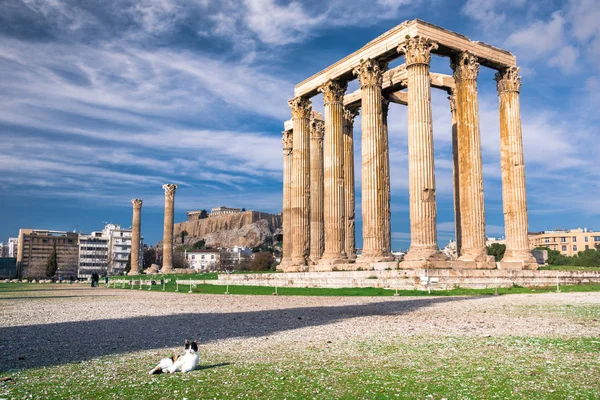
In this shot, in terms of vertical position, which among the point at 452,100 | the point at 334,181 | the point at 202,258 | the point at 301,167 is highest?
the point at 452,100

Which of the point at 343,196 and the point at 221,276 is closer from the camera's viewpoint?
the point at 343,196

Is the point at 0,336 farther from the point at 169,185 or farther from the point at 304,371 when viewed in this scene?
the point at 169,185

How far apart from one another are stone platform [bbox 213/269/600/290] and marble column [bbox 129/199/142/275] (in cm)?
6675

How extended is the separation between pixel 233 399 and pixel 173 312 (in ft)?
42.1

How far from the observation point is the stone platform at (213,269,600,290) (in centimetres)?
2586

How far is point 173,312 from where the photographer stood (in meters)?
17.8

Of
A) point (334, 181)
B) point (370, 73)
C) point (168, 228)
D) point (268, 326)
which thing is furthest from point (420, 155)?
point (168, 228)

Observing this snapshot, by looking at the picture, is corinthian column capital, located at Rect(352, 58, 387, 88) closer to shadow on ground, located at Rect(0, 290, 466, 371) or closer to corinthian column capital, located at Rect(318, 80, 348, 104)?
corinthian column capital, located at Rect(318, 80, 348, 104)

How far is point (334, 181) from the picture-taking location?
37.5m

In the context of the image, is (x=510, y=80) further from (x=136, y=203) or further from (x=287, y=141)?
(x=136, y=203)

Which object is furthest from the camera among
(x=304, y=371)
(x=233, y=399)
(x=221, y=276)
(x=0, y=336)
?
(x=221, y=276)

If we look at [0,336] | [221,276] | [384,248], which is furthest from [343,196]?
[0,336]

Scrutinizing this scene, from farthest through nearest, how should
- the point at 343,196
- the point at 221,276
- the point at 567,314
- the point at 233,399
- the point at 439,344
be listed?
the point at 221,276, the point at 343,196, the point at 567,314, the point at 439,344, the point at 233,399

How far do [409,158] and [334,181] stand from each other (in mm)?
8091
